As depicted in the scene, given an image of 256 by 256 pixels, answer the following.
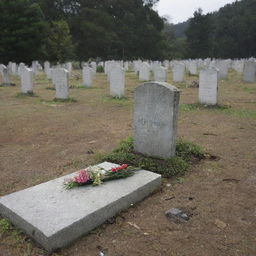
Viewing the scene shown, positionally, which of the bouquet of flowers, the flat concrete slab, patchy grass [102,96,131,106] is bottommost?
the flat concrete slab

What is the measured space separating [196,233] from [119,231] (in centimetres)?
81

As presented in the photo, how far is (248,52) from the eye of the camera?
2761 inches

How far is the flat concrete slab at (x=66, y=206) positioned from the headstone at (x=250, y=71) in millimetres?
15151

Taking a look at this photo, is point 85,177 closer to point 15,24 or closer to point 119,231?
point 119,231

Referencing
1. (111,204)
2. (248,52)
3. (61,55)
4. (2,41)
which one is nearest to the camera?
(111,204)

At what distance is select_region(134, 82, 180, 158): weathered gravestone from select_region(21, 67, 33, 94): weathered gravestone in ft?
30.0

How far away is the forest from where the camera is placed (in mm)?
30297

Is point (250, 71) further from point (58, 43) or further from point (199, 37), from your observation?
point (199, 37)

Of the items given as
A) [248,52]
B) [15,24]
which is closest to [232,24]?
[248,52]

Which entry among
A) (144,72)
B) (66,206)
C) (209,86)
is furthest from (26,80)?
(66,206)

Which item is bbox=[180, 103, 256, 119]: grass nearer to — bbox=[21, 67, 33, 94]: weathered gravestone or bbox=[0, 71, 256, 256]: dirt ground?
bbox=[0, 71, 256, 256]: dirt ground

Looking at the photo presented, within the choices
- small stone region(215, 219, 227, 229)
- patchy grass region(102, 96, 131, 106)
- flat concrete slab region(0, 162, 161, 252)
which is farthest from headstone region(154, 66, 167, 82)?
small stone region(215, 219, 227, 229)

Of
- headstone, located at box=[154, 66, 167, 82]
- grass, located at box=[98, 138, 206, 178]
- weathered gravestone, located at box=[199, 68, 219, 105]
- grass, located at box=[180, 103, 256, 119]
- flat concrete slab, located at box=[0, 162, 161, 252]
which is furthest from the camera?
headstone, located at box=[154, 66, 167, 82]

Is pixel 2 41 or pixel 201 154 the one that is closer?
pixel 201 154
